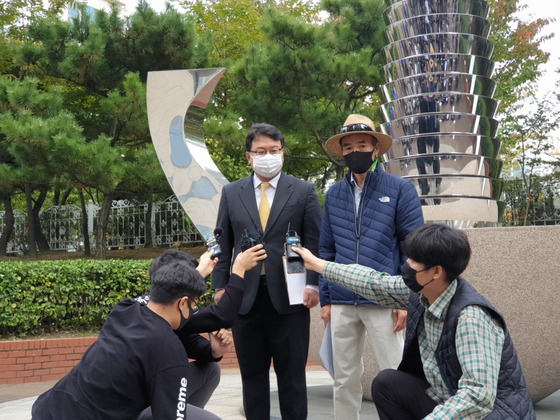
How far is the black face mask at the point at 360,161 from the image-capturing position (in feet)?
11.1

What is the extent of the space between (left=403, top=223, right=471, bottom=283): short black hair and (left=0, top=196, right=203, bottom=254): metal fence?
11.1 m

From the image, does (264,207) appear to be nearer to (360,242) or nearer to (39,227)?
(360,242)

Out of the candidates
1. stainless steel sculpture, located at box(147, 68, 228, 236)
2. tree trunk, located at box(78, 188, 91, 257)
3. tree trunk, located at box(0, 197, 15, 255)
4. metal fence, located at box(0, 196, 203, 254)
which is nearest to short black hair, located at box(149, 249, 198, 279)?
stainless steel sculpture, located at box(147, 68, 228, 236)

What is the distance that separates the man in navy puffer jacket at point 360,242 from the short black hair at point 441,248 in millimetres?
967

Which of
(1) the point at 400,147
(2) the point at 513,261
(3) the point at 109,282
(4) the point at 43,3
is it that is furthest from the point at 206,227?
(4) the point at 43,3

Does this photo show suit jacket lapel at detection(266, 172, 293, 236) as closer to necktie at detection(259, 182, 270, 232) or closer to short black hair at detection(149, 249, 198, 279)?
necktie at detection(259, 182, 270, 232)

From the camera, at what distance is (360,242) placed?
331cm

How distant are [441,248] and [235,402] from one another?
343 centimetres

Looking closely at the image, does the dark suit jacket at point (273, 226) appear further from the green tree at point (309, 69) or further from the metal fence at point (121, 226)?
the metal fence at point (121, 226)

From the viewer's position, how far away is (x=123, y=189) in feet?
36.8

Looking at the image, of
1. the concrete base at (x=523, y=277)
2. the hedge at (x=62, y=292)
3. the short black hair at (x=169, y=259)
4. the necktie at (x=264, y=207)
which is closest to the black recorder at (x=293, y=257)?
the necktie at (x=264, y=207)

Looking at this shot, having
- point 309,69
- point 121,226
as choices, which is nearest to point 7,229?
point 121,226

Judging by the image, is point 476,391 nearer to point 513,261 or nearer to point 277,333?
point 277,333

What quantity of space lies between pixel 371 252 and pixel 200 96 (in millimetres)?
4484
